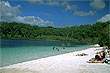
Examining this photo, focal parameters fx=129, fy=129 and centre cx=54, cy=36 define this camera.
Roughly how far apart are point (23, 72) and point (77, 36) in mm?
100531

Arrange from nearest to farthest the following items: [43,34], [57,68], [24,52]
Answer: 1. [57,68]
2. [24,52]
3. [43,34]

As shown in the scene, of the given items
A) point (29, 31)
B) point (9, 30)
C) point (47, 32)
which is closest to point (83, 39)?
point (47, 32)

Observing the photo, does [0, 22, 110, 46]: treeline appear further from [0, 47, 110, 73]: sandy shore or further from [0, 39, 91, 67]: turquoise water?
[0, 47, 110, 73]: sandy shore

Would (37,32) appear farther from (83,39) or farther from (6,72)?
(6,72)

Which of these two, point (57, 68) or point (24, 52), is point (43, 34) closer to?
point (24, 52)

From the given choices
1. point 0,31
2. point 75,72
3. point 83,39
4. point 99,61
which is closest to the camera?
point 75,72

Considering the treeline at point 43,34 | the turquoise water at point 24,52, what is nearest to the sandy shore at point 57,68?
the turquoise water at point 24,52

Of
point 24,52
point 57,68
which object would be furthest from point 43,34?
point 57,68

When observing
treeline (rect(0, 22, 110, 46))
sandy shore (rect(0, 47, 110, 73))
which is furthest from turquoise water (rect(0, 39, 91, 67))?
treeline (rect(0, 22, 110, 46))

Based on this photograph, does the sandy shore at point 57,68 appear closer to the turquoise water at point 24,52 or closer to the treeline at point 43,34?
the turquoise water at point 24,52

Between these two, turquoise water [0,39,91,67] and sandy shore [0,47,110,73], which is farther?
turquoise water [0,39,91,67]

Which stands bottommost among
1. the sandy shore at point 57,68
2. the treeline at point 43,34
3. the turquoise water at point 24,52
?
the turquoise water at point 24,52

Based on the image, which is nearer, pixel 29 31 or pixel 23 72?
pixel 23 72

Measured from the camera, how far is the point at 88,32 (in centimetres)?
10281
